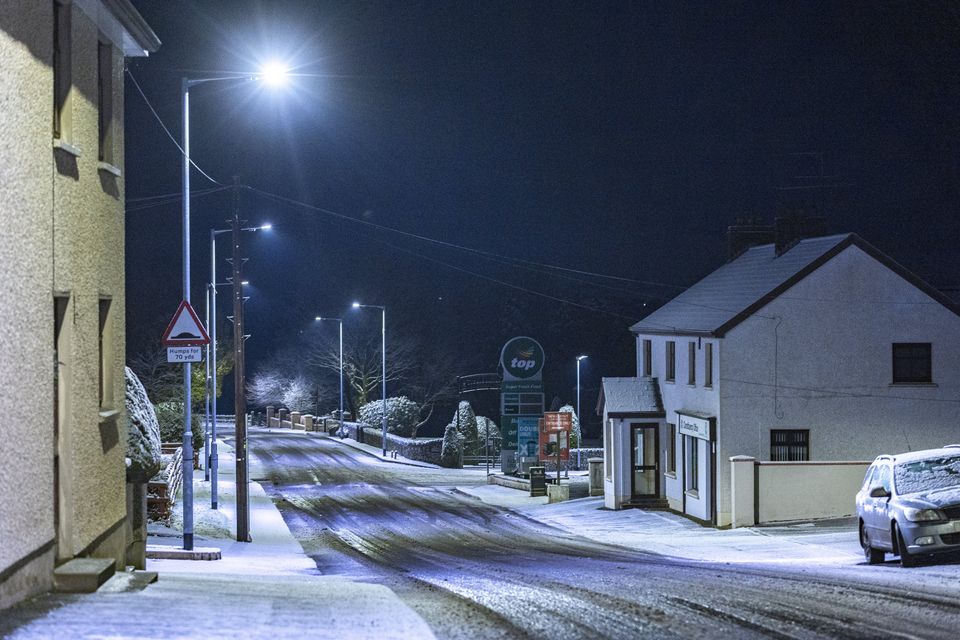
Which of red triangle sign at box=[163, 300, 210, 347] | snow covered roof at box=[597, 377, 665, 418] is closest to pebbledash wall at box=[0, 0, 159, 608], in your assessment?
red triangle sign at box=[163, 300, 210, 347]

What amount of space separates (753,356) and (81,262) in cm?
2260

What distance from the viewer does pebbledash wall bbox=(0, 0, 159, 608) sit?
9289mm

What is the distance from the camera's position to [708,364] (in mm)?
32344

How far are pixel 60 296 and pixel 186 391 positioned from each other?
11480 millimetres

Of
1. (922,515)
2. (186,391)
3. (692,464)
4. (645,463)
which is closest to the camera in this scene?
(922,515)

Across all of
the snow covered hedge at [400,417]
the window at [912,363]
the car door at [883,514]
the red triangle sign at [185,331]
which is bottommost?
the snow covered hedge at [400,417]

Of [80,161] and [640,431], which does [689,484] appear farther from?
[80,161]

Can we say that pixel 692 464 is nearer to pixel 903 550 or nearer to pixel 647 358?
pixel 647 358

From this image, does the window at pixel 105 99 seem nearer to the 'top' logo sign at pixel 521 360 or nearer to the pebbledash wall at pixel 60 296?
the pebbledash wall at pixel 60 296

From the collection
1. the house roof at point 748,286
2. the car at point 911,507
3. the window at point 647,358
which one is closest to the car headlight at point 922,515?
the car at point 911,507

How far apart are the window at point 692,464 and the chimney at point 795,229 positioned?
6438 mm

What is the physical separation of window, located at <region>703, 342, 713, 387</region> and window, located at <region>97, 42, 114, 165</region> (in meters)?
21.4

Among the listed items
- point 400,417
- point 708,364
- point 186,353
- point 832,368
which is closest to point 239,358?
point 186,353

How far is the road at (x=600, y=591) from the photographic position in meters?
9.81
